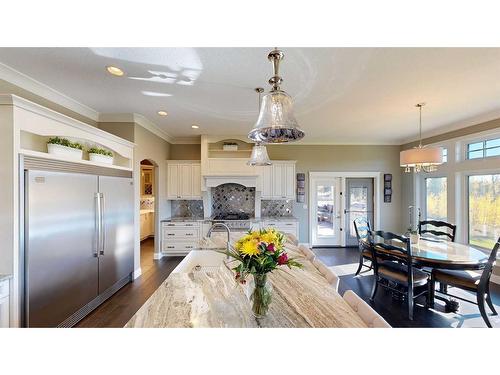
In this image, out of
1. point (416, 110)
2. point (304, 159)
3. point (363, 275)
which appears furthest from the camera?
point (304, 159)

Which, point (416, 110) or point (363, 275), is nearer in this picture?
point (416, 110)

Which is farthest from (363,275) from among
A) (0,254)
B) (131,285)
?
(0,254)

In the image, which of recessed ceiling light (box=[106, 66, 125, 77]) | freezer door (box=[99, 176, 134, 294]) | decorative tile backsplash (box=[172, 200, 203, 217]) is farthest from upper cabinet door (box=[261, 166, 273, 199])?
recessed ceiling light (box=[106, 66, 125, 77])

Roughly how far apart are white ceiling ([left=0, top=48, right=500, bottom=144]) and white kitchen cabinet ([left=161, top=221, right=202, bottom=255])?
7.52ft

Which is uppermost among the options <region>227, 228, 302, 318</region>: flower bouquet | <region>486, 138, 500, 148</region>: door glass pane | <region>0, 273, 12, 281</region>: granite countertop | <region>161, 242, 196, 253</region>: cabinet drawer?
<region>486, 138, 500, 148</region>: door glass pane

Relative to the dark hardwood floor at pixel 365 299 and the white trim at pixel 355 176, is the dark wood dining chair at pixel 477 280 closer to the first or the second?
the dark hardwood floor at pixel 365 299

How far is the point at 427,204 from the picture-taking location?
4871mm

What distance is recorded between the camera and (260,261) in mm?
1006

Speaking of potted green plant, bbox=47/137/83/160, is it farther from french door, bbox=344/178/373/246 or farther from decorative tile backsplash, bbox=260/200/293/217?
french door, bbox=344/178/373/246

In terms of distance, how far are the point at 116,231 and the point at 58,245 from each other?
922 millimetres

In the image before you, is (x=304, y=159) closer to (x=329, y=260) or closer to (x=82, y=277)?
(x=329, y=260)

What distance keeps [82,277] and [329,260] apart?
14.0 ft

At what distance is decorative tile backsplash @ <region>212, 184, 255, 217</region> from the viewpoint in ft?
17.6

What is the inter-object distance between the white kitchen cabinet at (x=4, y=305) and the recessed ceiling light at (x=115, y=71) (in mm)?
2067
